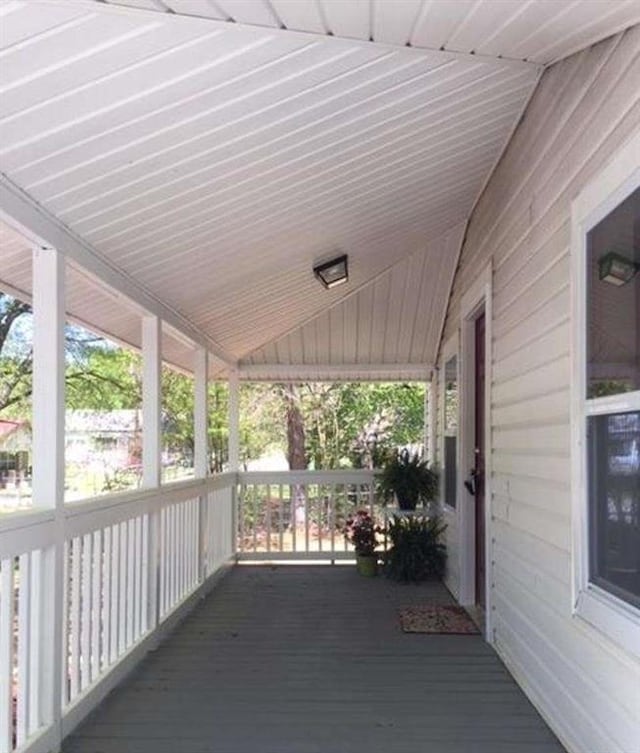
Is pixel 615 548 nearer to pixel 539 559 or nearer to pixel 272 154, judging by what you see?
pixel 539 559

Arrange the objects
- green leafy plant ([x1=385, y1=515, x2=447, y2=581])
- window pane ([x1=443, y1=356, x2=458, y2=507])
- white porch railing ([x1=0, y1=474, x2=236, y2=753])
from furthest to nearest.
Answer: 1. green leafy plant ([x1=385, y1=515, x2=447, y2=581])
2. window pane ([x1=443, y1=356, x2=458, y2=507])
3. white porch railing ([x1=0, y1=474, x2=236, y2=753])

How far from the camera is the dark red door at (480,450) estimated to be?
201 inches

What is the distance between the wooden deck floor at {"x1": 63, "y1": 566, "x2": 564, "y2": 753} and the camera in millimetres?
3072

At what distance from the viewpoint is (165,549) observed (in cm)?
494

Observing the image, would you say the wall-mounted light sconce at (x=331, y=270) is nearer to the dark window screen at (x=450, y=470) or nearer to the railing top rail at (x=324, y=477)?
the dark window screen at (x=450, y=470)

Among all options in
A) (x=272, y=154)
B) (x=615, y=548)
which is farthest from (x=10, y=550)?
(x=615, y=548)

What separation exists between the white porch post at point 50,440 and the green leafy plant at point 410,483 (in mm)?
4384

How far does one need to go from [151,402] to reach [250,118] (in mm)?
2286

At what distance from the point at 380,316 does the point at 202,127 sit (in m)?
4.76

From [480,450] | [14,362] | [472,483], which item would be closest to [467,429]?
[480,450]

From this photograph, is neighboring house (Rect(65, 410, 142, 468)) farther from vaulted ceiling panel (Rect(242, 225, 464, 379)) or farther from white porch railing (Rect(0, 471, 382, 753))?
white porch railing (Rect(0, 471, 382, 753))

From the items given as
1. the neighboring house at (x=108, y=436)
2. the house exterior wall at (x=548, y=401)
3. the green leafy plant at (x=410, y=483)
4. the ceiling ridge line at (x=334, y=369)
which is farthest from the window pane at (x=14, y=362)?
the house exterior wall at (x=548, y=401)

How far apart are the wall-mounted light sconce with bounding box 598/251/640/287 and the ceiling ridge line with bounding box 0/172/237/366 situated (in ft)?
6.41

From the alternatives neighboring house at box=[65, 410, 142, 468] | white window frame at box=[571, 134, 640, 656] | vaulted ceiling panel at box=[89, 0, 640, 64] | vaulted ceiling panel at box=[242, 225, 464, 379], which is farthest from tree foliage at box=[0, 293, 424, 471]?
vaulted ceiling panel at box=[89, 0, 640, 64]
